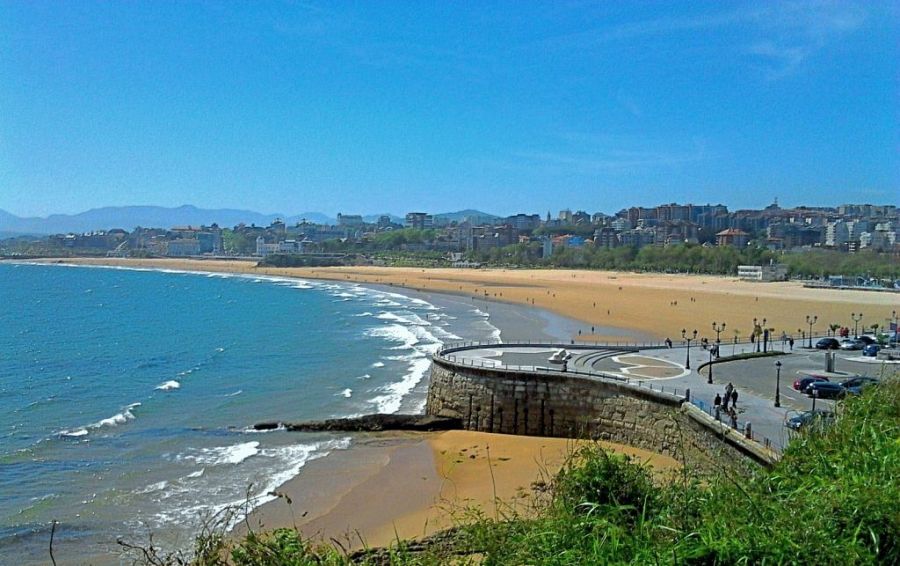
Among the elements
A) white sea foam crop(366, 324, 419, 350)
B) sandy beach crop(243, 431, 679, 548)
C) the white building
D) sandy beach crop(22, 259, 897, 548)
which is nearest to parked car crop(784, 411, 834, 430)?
sandy beach crop(243, 431, 679, 548)

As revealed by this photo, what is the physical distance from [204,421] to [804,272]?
10411 centimetres

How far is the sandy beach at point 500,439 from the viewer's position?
18406mm

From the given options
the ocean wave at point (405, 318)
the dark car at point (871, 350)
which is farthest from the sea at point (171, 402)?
the dark car at point (871, 350)

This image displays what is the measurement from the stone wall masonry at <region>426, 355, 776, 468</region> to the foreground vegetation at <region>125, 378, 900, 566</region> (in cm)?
997

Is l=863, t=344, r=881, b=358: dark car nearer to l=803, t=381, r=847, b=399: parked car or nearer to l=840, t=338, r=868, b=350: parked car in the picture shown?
l=840, t=338, r=868, b=350: parked car

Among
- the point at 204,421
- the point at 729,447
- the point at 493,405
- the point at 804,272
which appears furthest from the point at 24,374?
the point at 804,272

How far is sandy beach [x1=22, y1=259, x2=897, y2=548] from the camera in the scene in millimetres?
18406

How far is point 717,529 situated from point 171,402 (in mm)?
29153

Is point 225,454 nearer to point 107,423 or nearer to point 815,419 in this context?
point 107,423

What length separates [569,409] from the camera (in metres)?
23.7

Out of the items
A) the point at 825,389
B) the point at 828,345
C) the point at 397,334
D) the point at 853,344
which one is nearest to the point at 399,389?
the point at 825,389

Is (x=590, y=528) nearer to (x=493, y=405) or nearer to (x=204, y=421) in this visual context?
(x=493, y=405)

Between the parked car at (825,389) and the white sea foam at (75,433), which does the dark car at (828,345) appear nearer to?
the parked car at (825,389)

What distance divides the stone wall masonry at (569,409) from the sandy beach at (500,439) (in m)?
0.60
